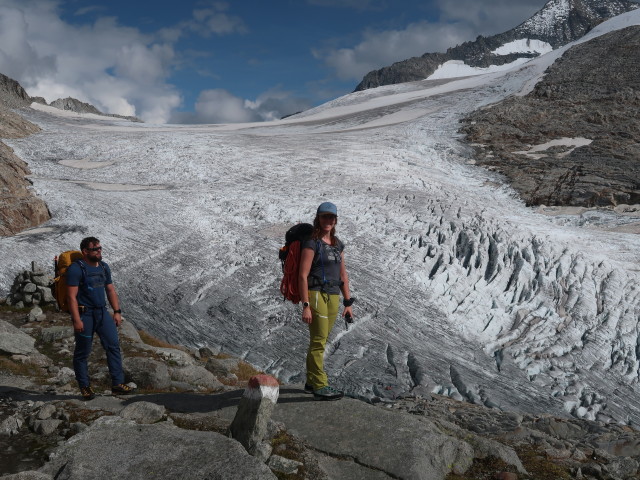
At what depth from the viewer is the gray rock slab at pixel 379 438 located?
19.0 feet

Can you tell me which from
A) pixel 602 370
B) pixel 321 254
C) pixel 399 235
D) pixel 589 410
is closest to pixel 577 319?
pixel 602 370

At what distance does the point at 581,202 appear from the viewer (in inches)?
862

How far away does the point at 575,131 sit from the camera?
28.8 meters

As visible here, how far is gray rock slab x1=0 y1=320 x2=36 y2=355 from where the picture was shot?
1002 cm

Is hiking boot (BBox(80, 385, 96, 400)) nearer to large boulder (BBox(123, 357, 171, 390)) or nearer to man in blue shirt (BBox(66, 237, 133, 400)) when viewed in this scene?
man in blue shirt (BBox(66, 237, 133, 400))

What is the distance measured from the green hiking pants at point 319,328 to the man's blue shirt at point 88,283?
3394 mm

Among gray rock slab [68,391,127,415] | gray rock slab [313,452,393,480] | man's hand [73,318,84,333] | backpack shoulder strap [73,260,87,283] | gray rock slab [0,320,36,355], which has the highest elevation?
backpack shoulder strap [73,260,87,283]

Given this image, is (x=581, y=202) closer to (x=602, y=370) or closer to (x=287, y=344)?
(x=602, y=370)

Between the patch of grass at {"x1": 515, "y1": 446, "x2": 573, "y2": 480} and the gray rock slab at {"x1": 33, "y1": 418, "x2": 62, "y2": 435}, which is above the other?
the gray rock slab at {"x1": 33, "y1": 418, "x2": 62, "y2": 435}

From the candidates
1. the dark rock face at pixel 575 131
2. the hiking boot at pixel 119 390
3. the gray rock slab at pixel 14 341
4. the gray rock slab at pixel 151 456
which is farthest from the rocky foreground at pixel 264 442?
the dark rock face at pixel 575 131

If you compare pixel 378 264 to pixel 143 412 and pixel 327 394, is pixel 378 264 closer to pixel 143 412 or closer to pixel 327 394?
pixel 327 394

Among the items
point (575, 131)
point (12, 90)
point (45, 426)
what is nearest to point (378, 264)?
point (45, 426)

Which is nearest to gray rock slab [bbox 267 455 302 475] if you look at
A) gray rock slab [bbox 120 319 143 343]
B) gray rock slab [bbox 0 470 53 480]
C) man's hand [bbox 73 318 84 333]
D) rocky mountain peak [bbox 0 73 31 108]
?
gray rock slab [bbox 0 470 53 480]

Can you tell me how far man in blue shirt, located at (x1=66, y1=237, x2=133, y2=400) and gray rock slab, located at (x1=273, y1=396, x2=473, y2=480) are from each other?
2.94m
